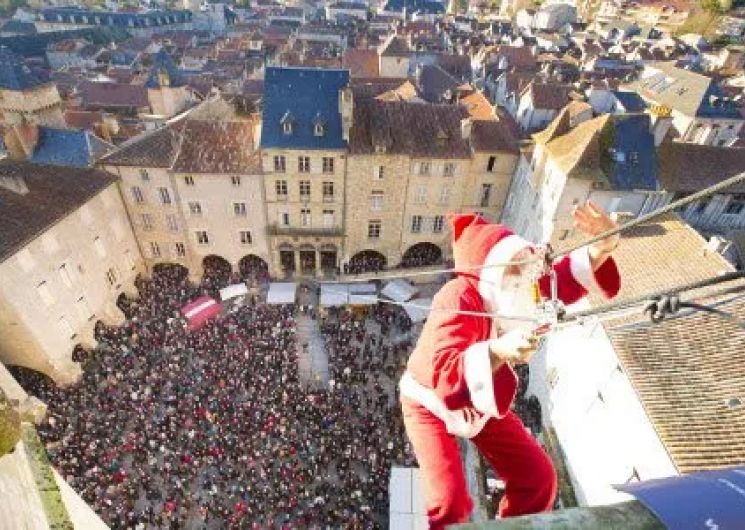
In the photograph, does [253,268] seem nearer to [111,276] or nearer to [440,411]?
[111,276]

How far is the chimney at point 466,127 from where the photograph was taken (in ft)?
102

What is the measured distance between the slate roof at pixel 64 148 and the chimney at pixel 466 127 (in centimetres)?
2551

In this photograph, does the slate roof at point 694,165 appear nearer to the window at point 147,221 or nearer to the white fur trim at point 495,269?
the white fur trim at point 495,269

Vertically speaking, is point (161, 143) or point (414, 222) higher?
point (161, 143)

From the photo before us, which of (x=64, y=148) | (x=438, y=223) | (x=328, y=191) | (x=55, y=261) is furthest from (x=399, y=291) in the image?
(x=64, y=148)

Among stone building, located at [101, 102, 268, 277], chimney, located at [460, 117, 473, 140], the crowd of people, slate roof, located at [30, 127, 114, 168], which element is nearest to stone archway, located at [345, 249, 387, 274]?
the crowd of people

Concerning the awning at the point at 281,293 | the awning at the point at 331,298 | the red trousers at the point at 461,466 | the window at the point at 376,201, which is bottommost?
the awning at the point at 281,293

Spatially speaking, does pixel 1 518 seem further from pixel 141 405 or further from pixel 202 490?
pixel 141 405

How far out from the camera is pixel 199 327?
96.0ft

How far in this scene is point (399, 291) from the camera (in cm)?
3325

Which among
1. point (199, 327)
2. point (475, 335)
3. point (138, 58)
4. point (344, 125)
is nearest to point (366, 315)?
point (199, 327)

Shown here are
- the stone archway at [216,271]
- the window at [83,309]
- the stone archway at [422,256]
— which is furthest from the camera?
the stone archway at [422,256]

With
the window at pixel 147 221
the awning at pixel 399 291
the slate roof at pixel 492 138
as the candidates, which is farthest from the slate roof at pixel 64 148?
the slate roof at pixel 492 138

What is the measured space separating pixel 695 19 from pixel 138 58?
110300mm
